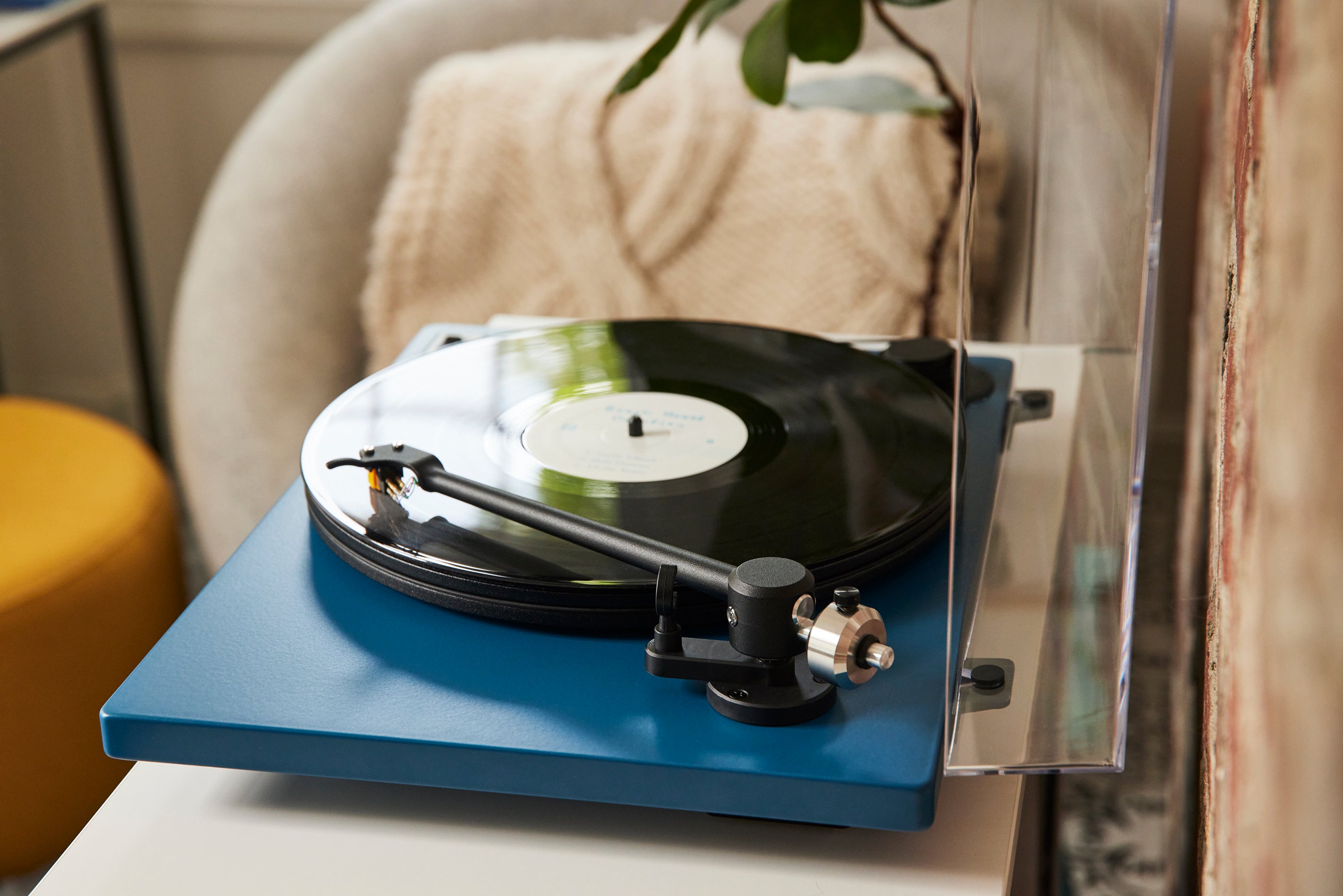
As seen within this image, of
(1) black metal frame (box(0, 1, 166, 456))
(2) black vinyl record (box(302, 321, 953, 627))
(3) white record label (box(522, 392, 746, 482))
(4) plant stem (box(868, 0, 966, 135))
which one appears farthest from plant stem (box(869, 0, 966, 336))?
(1) black metal frame (box(0, 1, 166, 456))

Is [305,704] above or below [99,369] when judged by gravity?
above

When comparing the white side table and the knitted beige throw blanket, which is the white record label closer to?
the white side table

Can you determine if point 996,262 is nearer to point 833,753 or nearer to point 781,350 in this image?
point 781,350

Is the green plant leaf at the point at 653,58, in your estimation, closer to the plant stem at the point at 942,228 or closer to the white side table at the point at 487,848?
the white side table at the point at 487,848

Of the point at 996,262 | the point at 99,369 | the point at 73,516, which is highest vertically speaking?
the point at 996,262

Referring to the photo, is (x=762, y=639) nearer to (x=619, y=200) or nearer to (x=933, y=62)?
→ (x=933, y=62)

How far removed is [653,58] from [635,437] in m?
0.24

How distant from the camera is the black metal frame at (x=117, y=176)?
2.01 meters

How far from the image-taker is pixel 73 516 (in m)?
1.33

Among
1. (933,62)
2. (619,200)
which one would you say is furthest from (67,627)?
(933,62)

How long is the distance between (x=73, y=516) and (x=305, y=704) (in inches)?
37.9

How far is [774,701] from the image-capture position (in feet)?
1.55

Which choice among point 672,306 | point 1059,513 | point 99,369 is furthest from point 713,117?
point 99,369

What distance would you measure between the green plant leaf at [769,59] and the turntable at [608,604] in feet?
0.70
